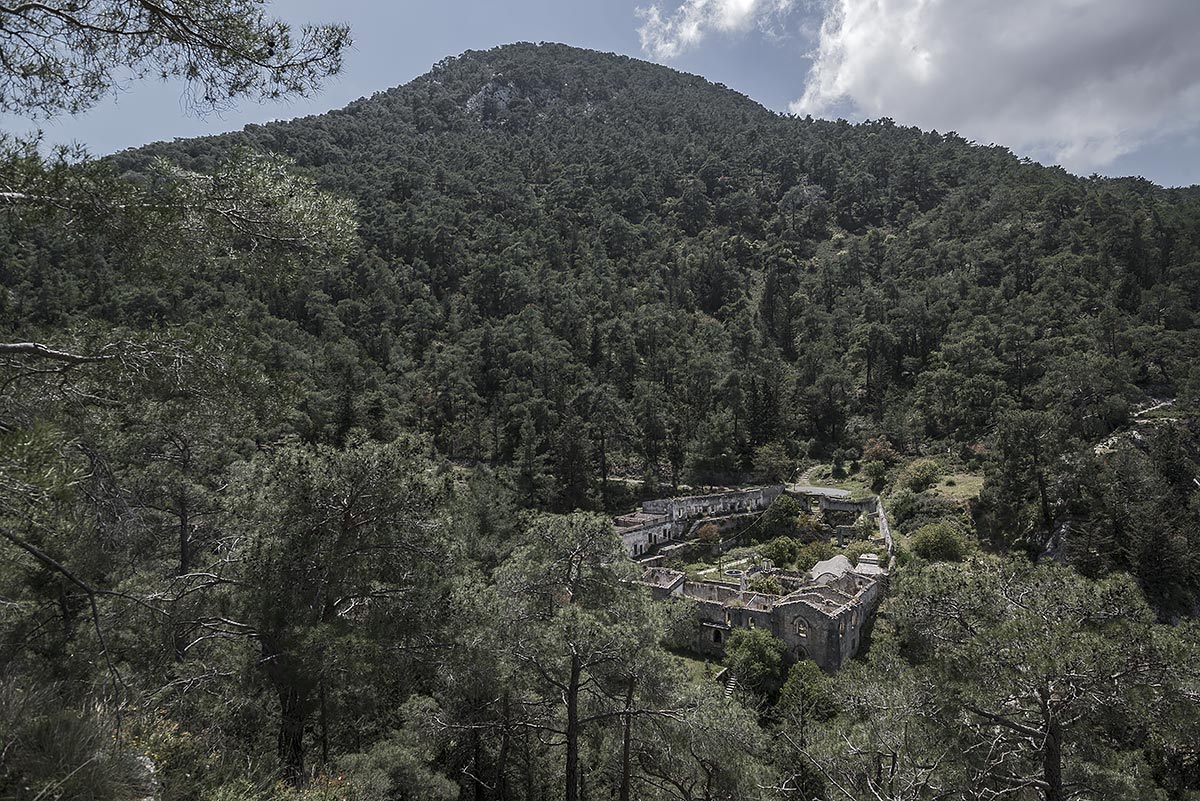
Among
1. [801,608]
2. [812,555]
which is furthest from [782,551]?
[801,608]

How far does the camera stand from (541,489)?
37.8m

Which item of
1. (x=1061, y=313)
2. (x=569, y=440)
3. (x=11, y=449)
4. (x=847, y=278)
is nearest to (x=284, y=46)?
(x=11, y=449)

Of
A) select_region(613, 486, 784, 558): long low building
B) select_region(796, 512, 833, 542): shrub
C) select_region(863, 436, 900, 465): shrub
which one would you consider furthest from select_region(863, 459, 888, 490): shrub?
select_region(796, 512, 833, 542): shrub

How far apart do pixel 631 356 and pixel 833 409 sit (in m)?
17.7

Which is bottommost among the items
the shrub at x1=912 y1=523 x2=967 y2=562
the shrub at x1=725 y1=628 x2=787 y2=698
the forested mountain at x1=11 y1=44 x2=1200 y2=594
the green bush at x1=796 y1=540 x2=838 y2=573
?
the shrub at x1=725 y1=628 x2=787 y2=698

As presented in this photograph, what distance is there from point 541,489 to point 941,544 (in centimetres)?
2216

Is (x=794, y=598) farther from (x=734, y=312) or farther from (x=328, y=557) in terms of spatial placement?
(x=734, y=312)

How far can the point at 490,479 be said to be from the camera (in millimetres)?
33750

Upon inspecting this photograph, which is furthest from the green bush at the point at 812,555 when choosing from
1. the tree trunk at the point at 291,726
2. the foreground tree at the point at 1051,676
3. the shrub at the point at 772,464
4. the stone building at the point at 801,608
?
the tree trunk at the point at 291,726

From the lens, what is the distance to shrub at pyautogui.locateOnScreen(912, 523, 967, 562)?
24750mm

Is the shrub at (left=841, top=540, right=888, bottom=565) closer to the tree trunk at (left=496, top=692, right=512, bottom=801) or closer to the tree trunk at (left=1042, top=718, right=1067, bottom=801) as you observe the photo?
the tree trunk at (left=496, top=692, right=512, bottom=801)

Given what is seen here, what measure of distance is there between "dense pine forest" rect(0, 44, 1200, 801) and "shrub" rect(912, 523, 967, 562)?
0.50 ft

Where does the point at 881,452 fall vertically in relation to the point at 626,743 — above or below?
above

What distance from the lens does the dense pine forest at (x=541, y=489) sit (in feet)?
18.5
